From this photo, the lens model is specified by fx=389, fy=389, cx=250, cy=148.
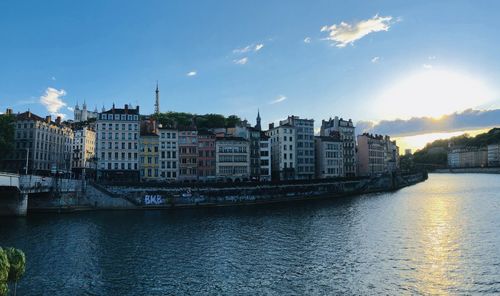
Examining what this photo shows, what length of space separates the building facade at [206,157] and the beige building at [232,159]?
4.08ft

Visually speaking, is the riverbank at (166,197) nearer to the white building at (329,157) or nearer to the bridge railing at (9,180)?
the bridge railing at (9,180)

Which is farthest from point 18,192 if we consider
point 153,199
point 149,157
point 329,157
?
point 329,157

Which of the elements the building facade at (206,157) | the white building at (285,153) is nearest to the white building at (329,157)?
the white building at (285,153)

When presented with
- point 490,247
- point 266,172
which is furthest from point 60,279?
point 266,172

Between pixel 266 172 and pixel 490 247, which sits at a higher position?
pixel 266 172

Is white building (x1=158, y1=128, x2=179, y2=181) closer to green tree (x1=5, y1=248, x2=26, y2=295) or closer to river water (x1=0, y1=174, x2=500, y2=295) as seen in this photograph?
river water (x1=0, y1=174, x2=500, y2=295)

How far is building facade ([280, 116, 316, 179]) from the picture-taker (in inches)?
5620

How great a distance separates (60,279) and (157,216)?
40957 mm

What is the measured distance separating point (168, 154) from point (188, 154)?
19.4 feet

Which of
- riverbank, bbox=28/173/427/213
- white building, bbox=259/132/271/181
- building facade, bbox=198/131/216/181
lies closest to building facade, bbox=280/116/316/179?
white building, bbox=259/132/271/181

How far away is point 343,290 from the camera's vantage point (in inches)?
1347

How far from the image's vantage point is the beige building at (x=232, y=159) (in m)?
119

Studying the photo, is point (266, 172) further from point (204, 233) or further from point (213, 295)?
point (213, 295)

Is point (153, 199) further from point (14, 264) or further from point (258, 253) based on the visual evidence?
point (14, 264)
